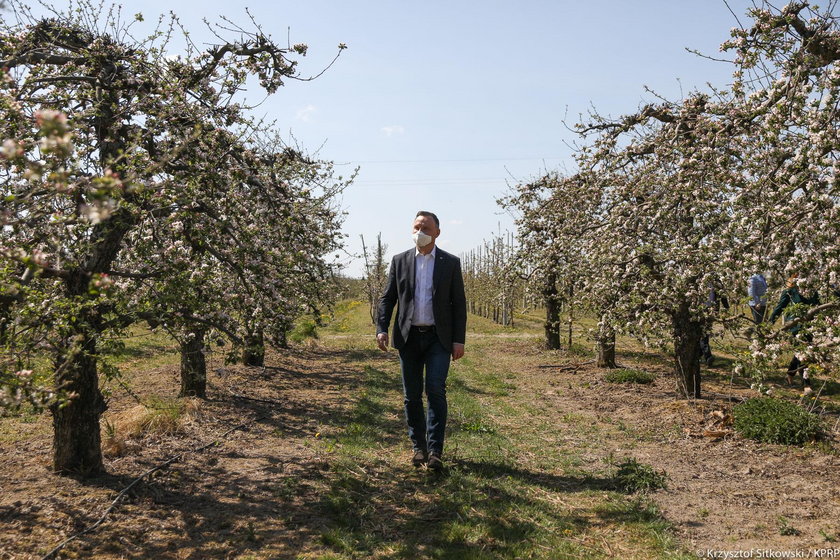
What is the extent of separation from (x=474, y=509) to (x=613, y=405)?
18.7 ft

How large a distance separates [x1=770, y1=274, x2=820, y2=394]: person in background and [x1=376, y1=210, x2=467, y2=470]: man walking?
11.5ft

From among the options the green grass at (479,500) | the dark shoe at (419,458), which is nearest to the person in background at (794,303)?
the green grass at (479,500)

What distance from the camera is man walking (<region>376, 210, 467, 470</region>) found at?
579 cm

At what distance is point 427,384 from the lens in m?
5.86

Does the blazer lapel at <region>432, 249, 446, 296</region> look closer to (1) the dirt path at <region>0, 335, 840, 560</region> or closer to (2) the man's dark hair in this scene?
(2) the man's dark hair

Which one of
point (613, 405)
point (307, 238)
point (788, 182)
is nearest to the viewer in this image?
point (788, 182)

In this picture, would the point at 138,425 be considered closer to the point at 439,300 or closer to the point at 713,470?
the point at 439,300

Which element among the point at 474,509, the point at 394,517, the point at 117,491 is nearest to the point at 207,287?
the point at 117,491

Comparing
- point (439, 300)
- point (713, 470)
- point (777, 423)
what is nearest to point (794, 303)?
point (777, 423)

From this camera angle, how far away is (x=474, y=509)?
4.82 meters

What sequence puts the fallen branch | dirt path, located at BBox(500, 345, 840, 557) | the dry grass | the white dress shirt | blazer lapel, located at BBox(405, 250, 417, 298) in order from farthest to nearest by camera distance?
the dry grass
blazer lapel, located at BBox(405, 250, 417, 298)
the white dress shirt
dirt path, located at BBox(500, 345, 840, 557)
the fallen branch

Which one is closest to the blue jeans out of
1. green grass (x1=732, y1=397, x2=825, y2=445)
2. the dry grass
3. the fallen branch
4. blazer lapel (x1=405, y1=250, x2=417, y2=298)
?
blazer lapel (x1=405, y1=250, x2=417, y2=298)

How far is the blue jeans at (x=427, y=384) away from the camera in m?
5.78

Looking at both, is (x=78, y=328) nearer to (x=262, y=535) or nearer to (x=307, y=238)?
(x=262, y=535)
